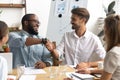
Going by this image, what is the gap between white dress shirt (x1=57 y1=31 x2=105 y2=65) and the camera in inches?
117

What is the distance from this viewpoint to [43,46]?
2926mm

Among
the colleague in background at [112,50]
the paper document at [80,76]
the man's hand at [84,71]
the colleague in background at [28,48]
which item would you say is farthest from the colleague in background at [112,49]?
the colleague in background at [28,48]

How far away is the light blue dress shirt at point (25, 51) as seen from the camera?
2.79 meters

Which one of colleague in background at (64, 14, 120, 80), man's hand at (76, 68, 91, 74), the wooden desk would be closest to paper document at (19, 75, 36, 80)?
the wooden desk

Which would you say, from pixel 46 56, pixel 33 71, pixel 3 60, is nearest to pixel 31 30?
pixel 46 56

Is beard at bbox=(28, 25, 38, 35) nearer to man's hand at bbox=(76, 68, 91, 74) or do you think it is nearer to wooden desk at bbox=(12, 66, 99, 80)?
wooden desk at bbox=(12, 66, 99, 80)

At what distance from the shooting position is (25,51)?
2.83 metres

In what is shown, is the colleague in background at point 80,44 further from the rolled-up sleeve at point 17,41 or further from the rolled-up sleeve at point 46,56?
the rolled-up sleeve at point 17,41

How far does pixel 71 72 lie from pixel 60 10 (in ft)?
7.63

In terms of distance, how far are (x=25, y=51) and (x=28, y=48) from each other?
0.05m

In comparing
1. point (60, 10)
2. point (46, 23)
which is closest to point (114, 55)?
point (60, 10)

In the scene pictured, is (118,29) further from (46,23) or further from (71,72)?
(46,23)

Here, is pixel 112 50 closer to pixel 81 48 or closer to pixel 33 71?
pixel 33 71

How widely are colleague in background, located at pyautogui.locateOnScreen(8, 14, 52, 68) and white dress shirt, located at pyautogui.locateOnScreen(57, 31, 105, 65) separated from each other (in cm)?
22
